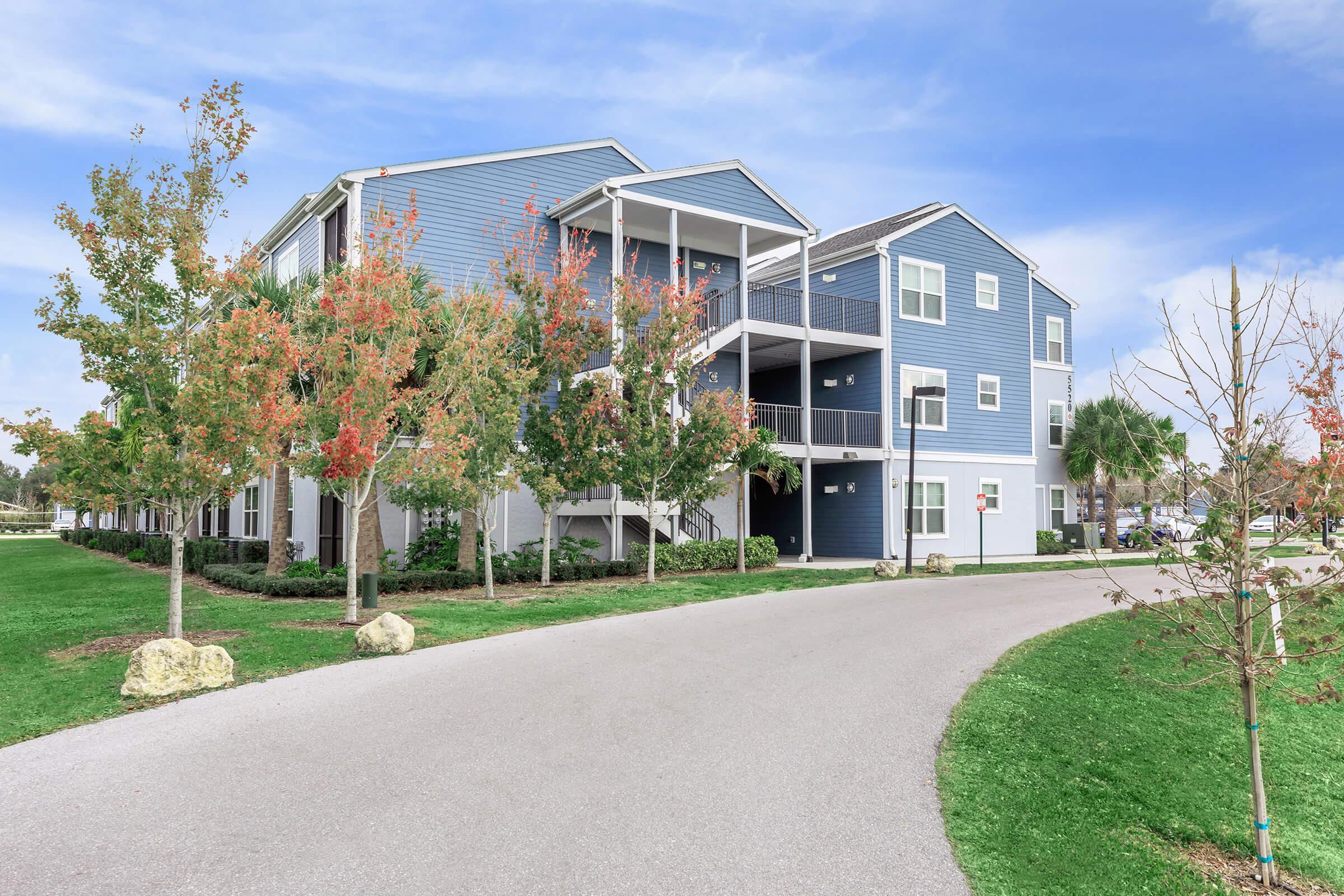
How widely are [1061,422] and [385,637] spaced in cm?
2872

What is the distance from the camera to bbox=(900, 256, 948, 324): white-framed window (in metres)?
27.0

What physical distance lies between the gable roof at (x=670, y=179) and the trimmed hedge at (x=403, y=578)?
8635 millimetres

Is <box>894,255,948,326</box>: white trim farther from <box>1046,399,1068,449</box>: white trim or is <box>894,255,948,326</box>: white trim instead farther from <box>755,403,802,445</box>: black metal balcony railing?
<box>1046,399,1068,449</box>: white trim

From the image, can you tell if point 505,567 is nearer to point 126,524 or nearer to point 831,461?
point 831,461

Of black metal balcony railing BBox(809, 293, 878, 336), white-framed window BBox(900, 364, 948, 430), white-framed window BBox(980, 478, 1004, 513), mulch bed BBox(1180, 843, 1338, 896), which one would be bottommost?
mulch bed BBox(1180, 843, 1338, 896)

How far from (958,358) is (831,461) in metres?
5.18

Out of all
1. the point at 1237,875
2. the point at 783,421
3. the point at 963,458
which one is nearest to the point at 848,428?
the point at 783,421

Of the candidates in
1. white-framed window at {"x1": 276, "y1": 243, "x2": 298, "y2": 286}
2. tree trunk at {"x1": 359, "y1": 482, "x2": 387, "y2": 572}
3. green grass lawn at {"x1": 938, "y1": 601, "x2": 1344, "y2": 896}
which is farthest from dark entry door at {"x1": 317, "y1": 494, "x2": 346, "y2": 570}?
green grass lawn at {"x1": 938, "y1": 601, "x2": 1344, "y2": 896}

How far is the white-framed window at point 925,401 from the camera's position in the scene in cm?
2661

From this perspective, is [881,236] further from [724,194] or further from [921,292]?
[724,194]

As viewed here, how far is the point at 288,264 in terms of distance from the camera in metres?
25.3

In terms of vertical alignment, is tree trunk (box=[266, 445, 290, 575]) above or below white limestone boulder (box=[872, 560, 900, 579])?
above

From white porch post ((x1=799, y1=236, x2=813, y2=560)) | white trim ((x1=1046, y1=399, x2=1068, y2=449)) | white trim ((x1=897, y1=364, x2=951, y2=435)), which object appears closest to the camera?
white porch post ((x1=799, y1=236, x2=813, y2=560))

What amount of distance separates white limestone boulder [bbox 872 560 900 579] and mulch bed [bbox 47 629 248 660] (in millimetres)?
13149
